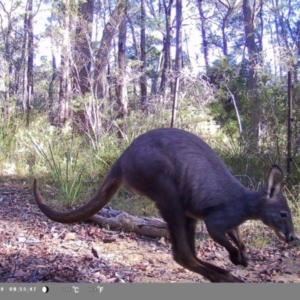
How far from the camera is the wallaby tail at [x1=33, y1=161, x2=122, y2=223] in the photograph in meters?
3.44

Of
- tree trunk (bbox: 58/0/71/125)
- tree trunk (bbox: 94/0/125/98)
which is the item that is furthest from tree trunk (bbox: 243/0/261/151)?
tree trunk (bbox: 58/0/71/125)

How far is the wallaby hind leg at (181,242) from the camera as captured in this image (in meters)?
3.09

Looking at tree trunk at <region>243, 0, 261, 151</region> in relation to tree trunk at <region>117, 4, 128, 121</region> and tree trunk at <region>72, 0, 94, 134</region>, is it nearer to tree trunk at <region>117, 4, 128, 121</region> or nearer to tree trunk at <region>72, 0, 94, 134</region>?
tree trunk at <region>117, 4, 128, 121</region>

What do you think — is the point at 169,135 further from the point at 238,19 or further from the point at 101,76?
the point at 238,19

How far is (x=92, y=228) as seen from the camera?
5.15 m

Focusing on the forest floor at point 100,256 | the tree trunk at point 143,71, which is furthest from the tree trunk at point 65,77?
the forest floor at point 100,256

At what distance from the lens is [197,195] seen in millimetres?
3125

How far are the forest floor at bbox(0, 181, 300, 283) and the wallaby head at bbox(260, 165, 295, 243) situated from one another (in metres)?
1.13

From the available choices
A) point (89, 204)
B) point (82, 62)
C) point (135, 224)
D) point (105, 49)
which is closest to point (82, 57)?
point (82, 62)

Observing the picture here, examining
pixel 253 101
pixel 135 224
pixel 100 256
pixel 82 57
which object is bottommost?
pixel 100 256

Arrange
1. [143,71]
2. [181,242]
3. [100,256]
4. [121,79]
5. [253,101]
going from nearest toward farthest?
A: [181,242] < [100,256] < [253,101] < [121,79] < [143,71]

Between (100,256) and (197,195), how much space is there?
1643 mm

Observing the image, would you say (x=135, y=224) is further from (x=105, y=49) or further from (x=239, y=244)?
(x=105, y=49)
